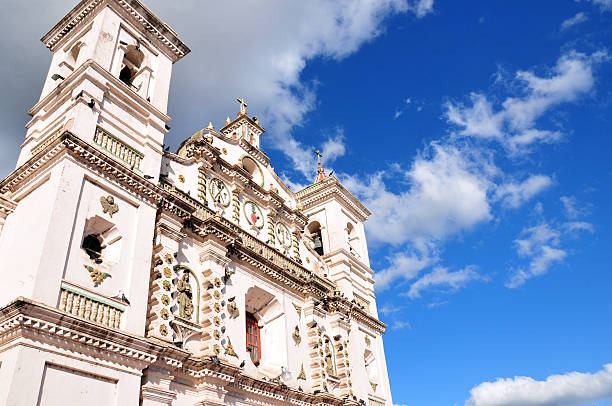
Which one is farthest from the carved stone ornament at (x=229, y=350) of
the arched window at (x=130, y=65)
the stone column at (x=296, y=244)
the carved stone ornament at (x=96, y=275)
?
the arched window at (x=130, y=65)

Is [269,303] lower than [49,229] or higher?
higher

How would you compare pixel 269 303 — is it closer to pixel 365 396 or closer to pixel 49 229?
pixel 365 396

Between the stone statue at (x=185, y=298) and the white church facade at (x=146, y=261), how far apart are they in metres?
0.04

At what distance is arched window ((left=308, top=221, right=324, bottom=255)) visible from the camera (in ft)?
86.3

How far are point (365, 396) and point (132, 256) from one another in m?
12.6

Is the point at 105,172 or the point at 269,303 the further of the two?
the point at 269,303

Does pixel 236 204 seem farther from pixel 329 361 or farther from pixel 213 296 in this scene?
pixel 329 361

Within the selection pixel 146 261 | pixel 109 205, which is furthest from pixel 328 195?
pixel 109 205

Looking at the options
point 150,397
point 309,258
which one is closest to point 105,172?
point 150,397

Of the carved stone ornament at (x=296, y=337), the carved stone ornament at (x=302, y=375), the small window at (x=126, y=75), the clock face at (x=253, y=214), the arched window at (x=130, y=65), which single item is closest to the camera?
the arched window at (x=130, y=65)

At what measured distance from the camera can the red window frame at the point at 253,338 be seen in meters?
17.6

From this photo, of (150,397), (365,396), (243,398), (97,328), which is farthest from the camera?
(365,396)

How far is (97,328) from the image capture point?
10.6m

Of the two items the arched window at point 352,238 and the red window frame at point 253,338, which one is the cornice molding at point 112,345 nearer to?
the red window frame at point 253,338
